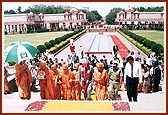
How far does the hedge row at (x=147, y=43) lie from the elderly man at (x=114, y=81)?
55 cm

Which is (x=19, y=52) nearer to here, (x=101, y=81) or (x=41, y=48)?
(x=41, y=48)

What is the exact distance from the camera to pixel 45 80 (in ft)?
19.8

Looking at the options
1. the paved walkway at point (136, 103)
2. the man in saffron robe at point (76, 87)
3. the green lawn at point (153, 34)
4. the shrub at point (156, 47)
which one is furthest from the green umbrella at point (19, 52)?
the shrub at point (156, 47)

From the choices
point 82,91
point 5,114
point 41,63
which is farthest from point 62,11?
point 5,114

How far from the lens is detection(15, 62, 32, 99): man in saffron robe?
6.05 meters

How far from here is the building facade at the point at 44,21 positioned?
6.09 m

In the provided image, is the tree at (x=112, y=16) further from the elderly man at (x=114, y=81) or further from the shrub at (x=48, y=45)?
the shrub at (x=48, y=45)

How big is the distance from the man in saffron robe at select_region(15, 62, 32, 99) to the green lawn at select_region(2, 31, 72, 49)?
14.8 inches

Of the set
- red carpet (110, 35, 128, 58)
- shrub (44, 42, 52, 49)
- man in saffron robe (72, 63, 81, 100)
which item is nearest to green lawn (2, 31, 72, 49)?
shrub (44, 42, 52, 49)

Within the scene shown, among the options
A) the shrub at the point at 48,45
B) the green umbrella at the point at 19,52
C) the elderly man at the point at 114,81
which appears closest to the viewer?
the green umbrella at the point at 19,52

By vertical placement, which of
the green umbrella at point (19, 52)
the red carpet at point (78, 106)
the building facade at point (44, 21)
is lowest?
the red carpet at point (78, 106)

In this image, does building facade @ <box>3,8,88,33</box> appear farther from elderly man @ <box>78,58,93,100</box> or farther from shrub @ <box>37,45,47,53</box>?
elderly man @ <box>78,58,93,100</box>

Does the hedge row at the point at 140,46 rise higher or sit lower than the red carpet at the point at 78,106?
higher

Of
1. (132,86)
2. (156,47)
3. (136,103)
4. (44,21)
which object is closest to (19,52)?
(44,21)
